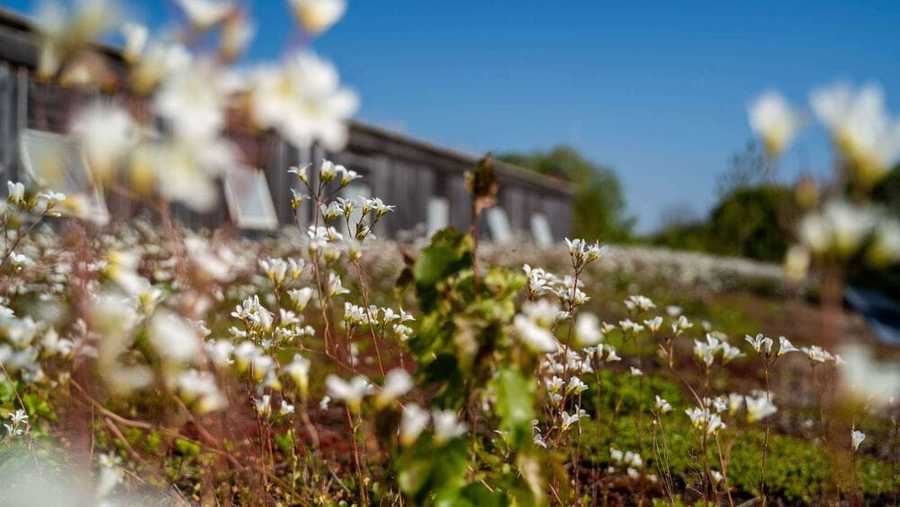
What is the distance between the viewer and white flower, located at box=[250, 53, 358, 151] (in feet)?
3.18

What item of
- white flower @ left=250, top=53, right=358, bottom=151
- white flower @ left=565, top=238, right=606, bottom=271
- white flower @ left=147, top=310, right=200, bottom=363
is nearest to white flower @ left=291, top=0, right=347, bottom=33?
white flower @ left=250, top=53, right=358, bottom=151

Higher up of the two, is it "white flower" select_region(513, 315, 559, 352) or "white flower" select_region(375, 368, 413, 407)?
"white flower" select_region(513, 315, 559, 352)

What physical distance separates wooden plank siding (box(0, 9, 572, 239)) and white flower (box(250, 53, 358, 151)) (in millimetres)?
55

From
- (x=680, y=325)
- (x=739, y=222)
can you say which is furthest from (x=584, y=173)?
(x=680, y=325)

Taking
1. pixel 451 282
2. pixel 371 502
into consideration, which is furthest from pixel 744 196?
pixel 451 282

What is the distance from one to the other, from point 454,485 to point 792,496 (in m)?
2.68

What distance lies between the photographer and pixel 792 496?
3311 millimetres

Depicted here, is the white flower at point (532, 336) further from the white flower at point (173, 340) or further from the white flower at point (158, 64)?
the white flower at point (158, 64)

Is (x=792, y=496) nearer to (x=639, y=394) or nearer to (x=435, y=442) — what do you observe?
(x=639, y=394)

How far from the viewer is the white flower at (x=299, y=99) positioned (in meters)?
0.97

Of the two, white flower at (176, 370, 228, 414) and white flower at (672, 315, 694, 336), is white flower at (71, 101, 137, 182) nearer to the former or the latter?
white flower at (176, 370, 228, 414)

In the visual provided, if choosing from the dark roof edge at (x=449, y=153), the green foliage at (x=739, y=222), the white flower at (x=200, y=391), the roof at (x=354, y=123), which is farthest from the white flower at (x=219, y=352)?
the green foliage at (x=739, y=222)

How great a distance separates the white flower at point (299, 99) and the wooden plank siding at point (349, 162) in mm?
55

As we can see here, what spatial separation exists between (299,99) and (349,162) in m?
11.6
